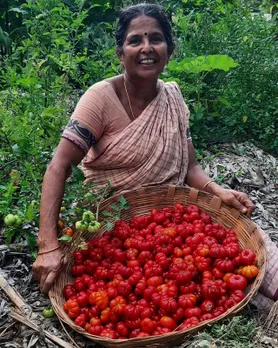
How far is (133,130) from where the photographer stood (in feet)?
9.32

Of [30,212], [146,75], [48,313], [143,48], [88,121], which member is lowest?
[48,313]

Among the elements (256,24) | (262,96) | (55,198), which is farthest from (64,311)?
(256,24)

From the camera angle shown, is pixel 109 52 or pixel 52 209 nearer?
pixel 52 209

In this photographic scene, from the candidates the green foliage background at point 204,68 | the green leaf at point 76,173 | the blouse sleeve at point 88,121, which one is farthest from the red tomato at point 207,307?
the green foliage background at point 204,68

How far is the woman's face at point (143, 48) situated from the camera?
2758 mm

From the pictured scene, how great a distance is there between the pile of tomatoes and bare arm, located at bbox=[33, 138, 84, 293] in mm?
136

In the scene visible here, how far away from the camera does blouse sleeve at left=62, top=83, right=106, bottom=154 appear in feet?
8.76

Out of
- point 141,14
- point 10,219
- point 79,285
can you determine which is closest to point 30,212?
point 10,219

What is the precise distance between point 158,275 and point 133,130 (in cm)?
89

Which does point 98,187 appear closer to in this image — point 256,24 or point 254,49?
point 254,49

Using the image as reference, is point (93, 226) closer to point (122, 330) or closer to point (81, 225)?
point (81, 225)

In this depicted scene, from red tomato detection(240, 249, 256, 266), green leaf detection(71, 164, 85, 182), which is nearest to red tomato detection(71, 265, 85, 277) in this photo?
green leaf detection(71, 164, 85, 182)

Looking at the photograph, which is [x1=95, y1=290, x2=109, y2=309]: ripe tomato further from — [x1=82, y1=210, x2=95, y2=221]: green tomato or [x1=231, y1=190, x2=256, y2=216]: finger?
[x1=231, y1=190, x2=256, y2=216]: finger

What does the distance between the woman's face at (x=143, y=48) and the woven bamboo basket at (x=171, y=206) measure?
2.33 feet
